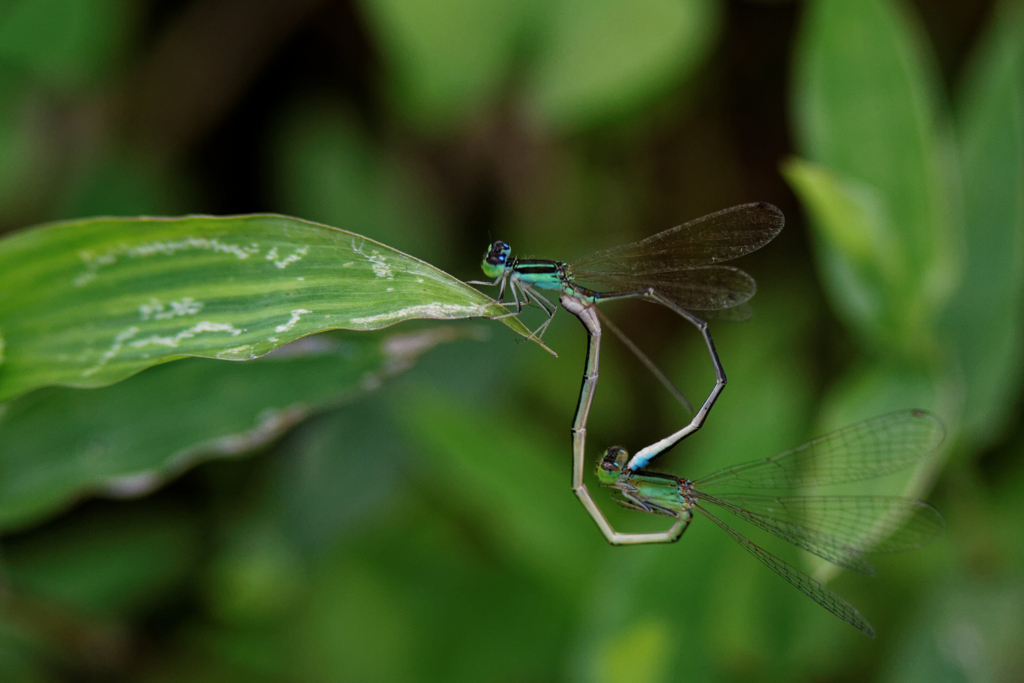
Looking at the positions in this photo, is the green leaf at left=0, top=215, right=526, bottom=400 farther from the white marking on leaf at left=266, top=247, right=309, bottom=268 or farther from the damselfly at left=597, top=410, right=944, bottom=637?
the damselfly at left=597, top=410, right=944, bottom=637

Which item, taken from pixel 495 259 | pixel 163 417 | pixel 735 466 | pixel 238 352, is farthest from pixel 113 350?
pixel 735 466

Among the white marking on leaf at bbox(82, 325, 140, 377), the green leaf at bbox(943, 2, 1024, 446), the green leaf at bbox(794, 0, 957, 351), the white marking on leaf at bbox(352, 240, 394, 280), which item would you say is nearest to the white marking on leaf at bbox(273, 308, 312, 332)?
the white marking on leaf at bbox(352, 240, 394, 280)

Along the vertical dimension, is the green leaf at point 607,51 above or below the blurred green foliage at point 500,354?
above

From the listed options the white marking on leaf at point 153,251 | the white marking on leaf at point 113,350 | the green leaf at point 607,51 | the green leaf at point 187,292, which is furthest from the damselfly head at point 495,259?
the green leaf at point 607,51

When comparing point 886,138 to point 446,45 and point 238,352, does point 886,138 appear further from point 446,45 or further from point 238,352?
point 238,352

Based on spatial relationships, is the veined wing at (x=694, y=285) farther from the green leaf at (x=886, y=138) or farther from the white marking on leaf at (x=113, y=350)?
the white marking on leaf at (x=113, y=350)

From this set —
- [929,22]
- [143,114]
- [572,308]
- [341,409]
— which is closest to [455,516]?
[341,409]

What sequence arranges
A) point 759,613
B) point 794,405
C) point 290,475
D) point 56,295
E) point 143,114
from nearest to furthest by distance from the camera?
1. point 56,295
2. point 759,613
3. point 794,405
4. point 290,475
5. point 143,114

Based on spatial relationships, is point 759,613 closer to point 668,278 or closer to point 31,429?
point 668,278
